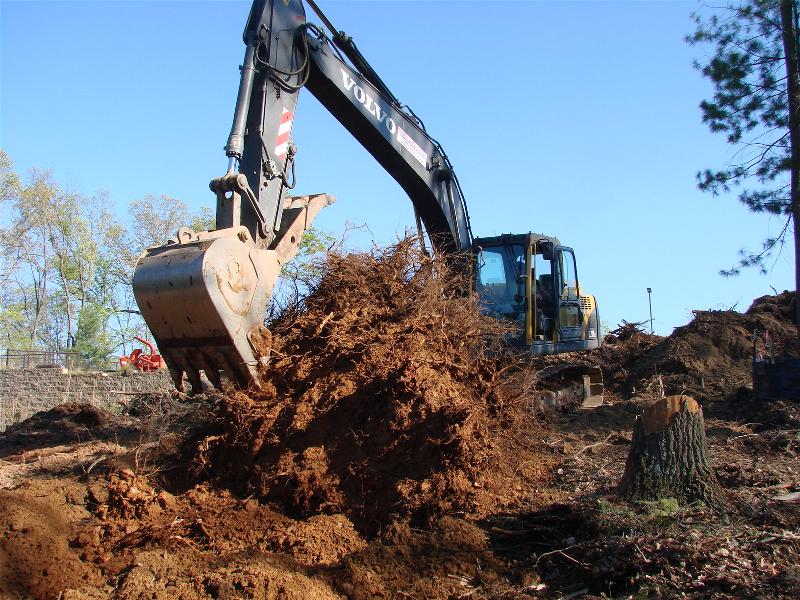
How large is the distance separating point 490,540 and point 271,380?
212 cm

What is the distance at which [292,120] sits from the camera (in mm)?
7195

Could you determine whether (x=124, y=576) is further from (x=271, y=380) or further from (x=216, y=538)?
(x=271, y=380)

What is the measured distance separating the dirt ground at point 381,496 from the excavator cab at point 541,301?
247 cm

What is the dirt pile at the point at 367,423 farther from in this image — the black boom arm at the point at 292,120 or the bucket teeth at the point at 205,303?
the black boom arm at the point at 292,120

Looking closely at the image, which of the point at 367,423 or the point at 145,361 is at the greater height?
the point at 145,361

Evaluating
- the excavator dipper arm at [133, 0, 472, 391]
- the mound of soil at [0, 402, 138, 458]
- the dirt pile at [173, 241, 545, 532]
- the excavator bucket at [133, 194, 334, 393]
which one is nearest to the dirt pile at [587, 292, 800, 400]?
the excavator dipper arm at [133, 0, 472, 391]

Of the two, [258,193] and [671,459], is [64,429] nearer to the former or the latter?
[258,193]

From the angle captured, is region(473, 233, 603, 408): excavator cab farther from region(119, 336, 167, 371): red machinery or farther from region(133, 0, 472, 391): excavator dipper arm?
region(119, 336, 167, 371): red machinery

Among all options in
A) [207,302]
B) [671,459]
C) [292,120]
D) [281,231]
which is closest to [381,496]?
[207,302]

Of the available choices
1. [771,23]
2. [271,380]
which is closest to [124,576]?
[271,380]

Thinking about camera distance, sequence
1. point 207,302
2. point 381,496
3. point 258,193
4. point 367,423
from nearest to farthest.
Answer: point 207,302 → point 381,496 → point 367,423 → point 258,193

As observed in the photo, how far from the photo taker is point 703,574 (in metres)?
4.09

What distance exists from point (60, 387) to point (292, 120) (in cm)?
1995

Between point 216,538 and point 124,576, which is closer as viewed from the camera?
point 124,576
